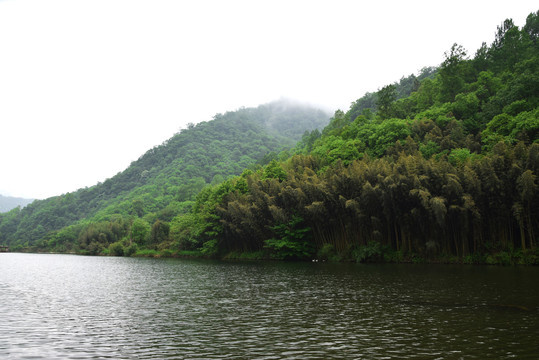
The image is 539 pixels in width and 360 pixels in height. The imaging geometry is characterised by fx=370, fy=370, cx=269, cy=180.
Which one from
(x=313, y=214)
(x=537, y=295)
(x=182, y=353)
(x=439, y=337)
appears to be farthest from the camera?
(x=313, y=214)

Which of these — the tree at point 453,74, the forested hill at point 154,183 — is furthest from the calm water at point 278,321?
the forested hill at point 154,183

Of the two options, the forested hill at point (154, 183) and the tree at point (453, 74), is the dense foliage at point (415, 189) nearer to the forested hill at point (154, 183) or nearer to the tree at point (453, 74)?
the tree at point (453, 74)

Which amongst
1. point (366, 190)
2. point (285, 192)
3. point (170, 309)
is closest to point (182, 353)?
point (170, 309)

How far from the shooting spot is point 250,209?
5459 centimetres

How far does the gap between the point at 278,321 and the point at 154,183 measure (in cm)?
14654

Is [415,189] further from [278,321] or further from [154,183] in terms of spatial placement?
[154,183]

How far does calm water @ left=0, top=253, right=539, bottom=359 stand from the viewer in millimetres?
10656

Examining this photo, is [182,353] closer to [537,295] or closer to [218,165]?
[537,295]

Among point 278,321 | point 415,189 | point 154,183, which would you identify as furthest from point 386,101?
point 154,183

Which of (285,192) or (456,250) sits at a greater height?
(285,192)

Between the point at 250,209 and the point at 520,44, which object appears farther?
the point at 520,44

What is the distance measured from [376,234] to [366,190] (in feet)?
19.1

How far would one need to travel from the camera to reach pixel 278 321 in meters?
14.4

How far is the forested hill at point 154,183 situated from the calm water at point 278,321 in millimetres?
103091
